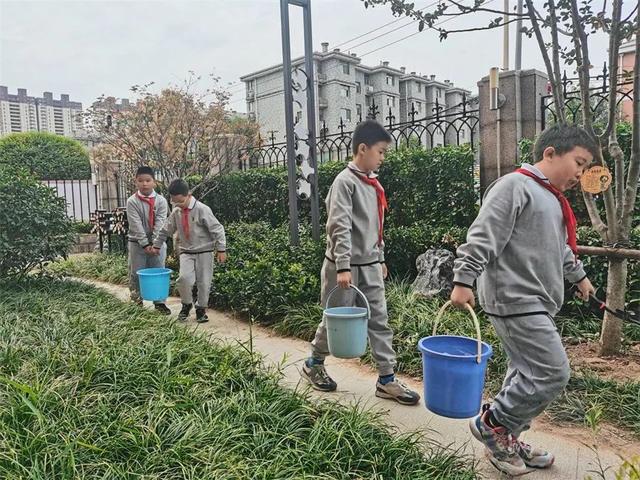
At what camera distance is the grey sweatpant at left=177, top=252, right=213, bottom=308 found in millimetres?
5629

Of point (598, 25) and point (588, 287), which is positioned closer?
point (588, 287)

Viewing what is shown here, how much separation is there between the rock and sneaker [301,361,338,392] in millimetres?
1898

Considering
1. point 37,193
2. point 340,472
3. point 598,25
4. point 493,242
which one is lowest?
point 340,472

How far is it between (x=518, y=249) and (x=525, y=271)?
10 centimetres

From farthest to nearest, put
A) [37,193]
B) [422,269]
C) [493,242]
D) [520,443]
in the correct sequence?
1. [37,193]
2. [422,269]
3. [520,443]
4. [493,242]

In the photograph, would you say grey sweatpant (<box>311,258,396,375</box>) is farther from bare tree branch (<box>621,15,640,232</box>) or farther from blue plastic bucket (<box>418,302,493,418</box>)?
bare tree branch (<box>621,15,640,232</box>)

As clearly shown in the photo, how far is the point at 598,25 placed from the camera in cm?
357

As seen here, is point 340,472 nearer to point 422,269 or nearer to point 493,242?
point 493,242

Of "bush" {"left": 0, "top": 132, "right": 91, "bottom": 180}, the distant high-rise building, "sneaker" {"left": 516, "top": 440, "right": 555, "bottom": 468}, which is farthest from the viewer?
the distant high-rise building

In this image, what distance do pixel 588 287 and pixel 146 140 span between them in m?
8.15

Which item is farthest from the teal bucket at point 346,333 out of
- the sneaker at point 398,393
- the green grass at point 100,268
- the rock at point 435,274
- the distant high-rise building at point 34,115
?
the distant high-rise building at point 34,115

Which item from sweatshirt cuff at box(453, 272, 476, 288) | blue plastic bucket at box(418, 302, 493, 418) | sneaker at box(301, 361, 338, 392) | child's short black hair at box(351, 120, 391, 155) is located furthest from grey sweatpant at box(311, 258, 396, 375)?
sweatshirt cuff at box(453, 272, 476, 288)

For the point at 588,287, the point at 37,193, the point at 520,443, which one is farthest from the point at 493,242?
the point at 37,193

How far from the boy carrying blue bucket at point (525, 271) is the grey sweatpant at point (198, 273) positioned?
371 centimetres
